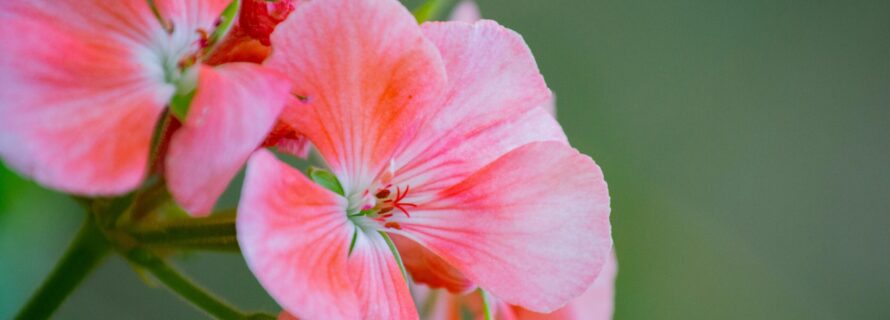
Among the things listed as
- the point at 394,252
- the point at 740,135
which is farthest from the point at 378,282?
the point at 740,135

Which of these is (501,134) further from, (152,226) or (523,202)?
(152,226)

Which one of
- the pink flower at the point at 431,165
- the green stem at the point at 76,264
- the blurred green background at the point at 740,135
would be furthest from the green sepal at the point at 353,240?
the blurred green background at the point at 740,135

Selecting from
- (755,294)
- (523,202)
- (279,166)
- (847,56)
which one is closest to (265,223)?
(279,166)

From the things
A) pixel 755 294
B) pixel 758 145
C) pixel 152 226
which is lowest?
pixel 755 294

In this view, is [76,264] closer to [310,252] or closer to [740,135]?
[310,252]

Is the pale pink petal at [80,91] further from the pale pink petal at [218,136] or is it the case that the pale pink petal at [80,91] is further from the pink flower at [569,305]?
the pink flower at [569,305]

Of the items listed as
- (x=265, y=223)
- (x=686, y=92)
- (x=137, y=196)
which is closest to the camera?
(x=265, y=223)
